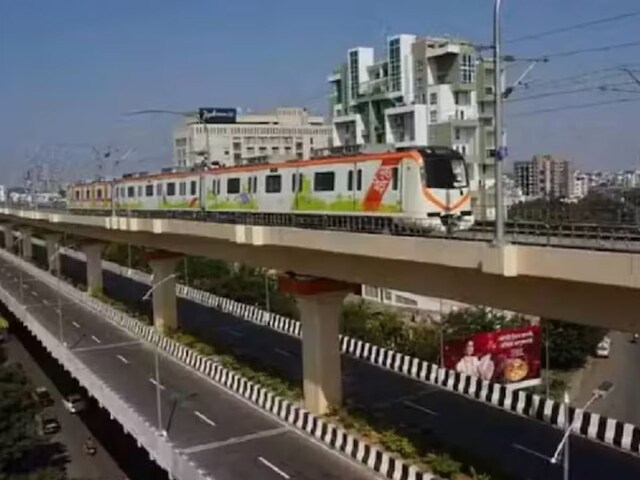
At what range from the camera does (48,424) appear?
37.8 meters

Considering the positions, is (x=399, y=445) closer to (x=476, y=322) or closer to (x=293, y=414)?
(x=293, y=414)

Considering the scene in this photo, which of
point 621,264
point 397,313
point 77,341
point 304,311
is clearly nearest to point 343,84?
point 397,313

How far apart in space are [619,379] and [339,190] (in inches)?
1143

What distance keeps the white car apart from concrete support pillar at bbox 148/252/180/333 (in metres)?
6.70

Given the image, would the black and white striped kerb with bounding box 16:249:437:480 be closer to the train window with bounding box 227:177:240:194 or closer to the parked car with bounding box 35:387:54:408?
the parked car with bounding box 35:387:54:408

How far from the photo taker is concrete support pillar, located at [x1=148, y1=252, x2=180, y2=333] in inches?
1815

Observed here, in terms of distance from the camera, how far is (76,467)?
32.8m

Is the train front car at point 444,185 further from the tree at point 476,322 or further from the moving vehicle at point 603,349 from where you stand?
the moving vehicle at point 603,349

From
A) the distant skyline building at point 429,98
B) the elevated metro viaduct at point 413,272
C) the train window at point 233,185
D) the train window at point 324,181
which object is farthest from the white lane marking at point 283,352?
the distant skyline building at point 429,98

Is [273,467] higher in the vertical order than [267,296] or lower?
lower

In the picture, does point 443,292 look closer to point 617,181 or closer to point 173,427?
point 617,181

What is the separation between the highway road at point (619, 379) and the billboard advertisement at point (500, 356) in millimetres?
5846

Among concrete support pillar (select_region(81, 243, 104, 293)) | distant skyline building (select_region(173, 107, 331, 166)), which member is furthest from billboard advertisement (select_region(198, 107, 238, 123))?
concrete support pillar (select_region(81, 243, 104, 293))

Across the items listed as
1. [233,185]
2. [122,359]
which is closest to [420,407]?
[233,185]
